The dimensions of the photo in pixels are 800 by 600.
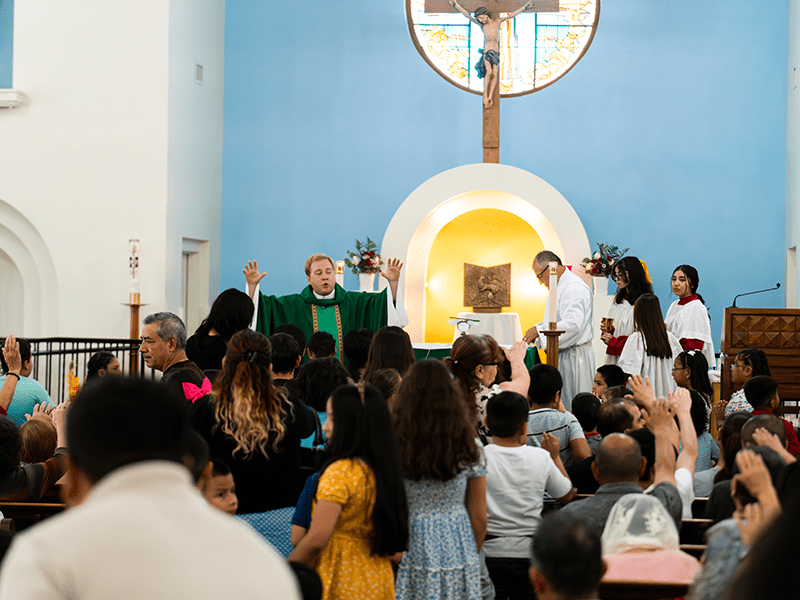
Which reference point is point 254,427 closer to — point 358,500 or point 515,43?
point 358,500

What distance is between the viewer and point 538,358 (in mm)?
8242

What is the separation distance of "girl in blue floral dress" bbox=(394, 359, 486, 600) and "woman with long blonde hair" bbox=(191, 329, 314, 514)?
1.52 ft

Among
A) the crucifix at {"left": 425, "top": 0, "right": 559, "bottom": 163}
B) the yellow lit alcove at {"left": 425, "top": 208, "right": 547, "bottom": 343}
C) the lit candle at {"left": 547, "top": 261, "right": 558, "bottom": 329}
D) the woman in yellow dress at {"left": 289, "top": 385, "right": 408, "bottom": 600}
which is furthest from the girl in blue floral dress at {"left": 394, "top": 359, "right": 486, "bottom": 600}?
the yellow lit alcove at {"left": 425, "top": 208, "right": 547, "bottom": 343}

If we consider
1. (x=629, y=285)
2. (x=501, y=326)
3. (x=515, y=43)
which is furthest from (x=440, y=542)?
(x=515, y=43)

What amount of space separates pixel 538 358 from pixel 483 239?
3.92m

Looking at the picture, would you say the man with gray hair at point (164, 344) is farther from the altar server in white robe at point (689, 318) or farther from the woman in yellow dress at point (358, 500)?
the altar server in white robe at point (689, 318)

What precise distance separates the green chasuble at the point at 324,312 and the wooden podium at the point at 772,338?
117 inches

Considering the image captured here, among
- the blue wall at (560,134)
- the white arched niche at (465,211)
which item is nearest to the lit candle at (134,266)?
the blue wall at (560,134)

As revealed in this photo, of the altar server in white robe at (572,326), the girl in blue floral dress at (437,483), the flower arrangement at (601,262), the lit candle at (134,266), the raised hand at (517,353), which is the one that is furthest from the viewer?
the flower arrangement at (601,262)

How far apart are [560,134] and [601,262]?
197 cm

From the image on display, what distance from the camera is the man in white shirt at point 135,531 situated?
1.15 metres

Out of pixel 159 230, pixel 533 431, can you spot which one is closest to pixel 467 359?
pixel 533 431

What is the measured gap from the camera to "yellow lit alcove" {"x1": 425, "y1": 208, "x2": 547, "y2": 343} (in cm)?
1175

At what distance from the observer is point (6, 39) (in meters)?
10.7
